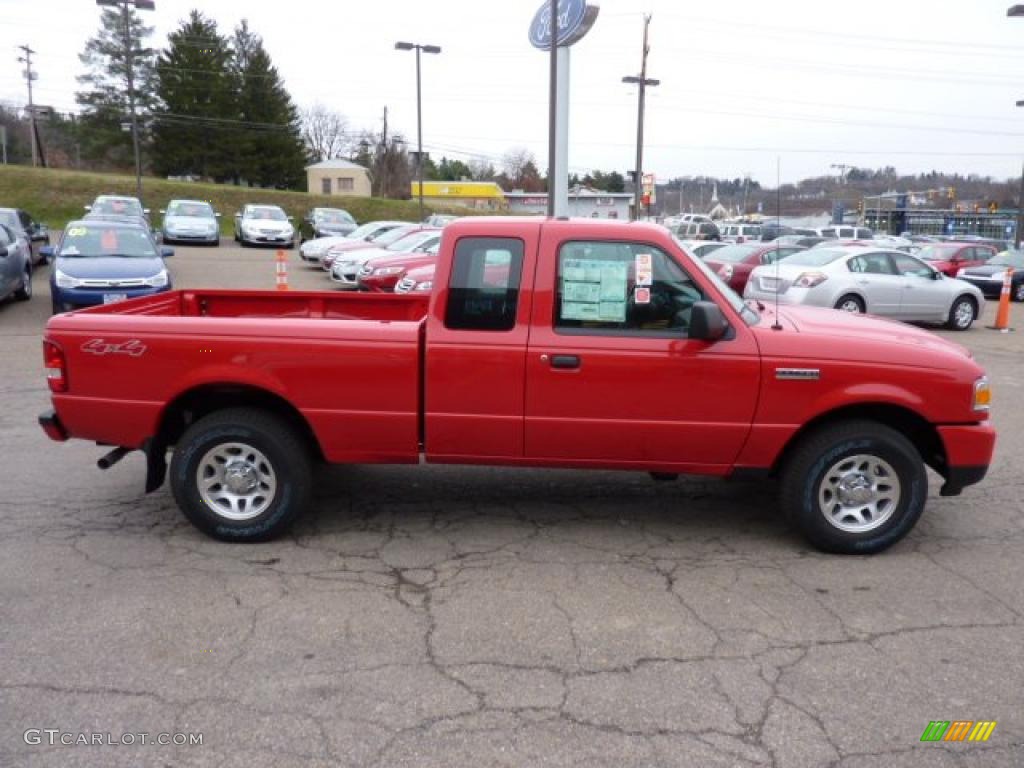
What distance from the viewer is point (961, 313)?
16141mm

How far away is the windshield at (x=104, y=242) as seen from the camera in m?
13.3

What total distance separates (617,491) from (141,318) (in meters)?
3.21

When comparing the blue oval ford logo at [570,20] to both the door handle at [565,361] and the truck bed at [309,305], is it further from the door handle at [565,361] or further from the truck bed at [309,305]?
the door handle at [565,361]

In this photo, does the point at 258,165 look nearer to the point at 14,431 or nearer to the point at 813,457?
the point at 14,431

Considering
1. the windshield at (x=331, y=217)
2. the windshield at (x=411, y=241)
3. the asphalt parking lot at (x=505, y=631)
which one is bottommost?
the asphalt parking lot at (x=505, y=631)

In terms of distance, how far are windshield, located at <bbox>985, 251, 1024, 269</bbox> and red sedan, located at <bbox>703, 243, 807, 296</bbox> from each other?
8.42 metres

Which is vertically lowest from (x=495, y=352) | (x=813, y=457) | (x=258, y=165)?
(x=813, y=457)

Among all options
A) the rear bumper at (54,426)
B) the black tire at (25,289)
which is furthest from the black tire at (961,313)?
the black tire at (25,289)

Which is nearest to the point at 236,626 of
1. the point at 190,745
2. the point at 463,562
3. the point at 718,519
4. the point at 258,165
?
the point at 190,745

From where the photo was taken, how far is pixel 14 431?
23.5 feet

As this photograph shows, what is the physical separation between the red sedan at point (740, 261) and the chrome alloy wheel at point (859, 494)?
1321 cm

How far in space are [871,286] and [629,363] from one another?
12029mm

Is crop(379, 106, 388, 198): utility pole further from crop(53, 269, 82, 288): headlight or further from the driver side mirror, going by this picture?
the driver side mirror

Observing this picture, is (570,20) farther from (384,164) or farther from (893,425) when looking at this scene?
(384,164)
